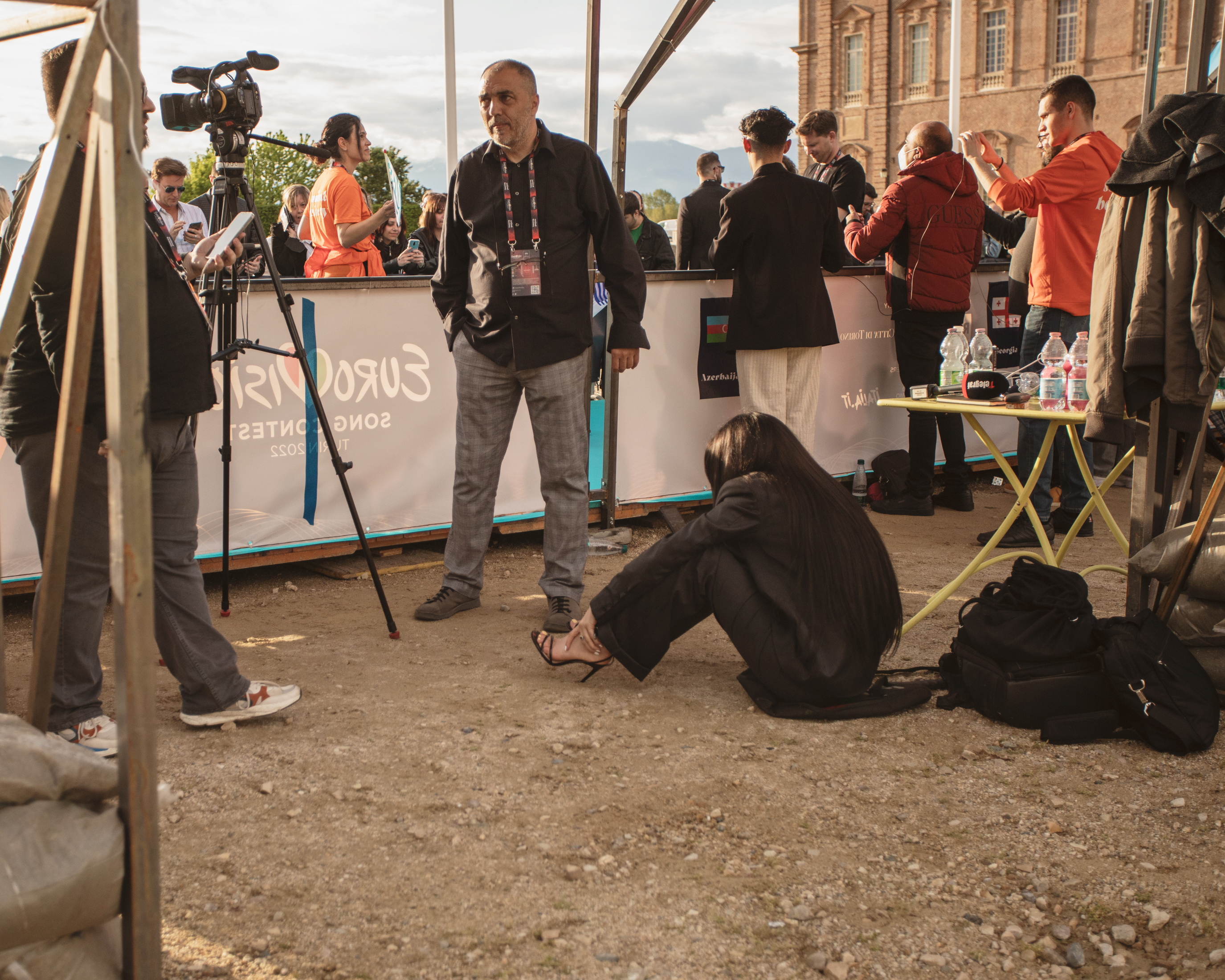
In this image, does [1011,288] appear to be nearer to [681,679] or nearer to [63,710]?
[681,679]

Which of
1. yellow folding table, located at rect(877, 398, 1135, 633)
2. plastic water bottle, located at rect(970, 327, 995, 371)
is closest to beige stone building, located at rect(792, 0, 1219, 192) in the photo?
plastic water bottle, located at rect(970, 327, 995, 371)

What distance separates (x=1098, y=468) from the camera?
6.66 m

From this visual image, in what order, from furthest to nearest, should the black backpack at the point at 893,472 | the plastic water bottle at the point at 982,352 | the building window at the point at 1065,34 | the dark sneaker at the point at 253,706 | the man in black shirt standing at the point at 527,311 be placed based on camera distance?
the building window at the point at 1065,34, the black backpack at the point at 893,472, the plastic water bottle at the point at 982,352, the man in black shirt standing at the point at 527,311, the dark sneaker at the point at 253,706

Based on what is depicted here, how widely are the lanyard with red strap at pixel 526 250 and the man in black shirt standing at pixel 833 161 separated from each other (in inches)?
104

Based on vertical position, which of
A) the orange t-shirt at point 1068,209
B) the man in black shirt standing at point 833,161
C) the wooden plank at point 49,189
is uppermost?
the man in black shirt standing at point 833,161

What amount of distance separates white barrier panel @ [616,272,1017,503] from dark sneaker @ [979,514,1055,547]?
126cm

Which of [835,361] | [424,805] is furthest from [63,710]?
[835,361]

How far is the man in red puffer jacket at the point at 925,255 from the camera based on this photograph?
616cm

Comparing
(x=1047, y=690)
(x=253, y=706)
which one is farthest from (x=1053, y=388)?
(x=253, y=706)

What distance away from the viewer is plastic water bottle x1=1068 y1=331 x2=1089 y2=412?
394 cm

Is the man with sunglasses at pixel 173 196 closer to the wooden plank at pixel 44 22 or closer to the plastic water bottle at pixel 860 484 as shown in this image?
the plastic water bottle at pixel 860 484

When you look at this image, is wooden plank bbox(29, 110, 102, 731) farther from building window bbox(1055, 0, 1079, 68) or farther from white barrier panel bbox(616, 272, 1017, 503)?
building window bbox(1055, 0, 1079, 68)

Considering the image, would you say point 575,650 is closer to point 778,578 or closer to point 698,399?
point 778,578

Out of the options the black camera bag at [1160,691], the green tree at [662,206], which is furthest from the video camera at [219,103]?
the green tree at [662,206]
